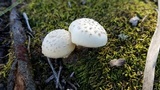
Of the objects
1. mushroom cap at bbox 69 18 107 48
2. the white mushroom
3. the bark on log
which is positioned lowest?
the bark on log

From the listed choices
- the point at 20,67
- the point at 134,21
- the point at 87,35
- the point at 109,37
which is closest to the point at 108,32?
the point at 109,37

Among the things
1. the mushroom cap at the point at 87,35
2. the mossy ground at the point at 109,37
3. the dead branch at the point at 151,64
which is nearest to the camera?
the dead branch at the point at 151,64

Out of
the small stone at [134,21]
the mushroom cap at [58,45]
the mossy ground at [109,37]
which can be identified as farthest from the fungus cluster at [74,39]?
the small stone at [134,21]

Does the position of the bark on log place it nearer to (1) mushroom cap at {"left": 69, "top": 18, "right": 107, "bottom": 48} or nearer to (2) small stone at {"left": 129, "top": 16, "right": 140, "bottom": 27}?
(1) mushroom cap at {"left": 69, "top": 18, "right": 107, "bottom": 48}

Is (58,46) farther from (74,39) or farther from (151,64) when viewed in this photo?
(151,64)

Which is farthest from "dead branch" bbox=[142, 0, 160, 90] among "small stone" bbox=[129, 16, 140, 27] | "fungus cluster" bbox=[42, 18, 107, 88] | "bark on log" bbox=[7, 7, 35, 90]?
"bark on log" bbox=[7, 7, 35, 90]

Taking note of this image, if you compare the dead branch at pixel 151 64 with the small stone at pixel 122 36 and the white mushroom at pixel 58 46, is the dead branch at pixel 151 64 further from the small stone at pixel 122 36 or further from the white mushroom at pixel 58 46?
the white mushroom at pixel 58 46
